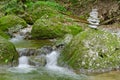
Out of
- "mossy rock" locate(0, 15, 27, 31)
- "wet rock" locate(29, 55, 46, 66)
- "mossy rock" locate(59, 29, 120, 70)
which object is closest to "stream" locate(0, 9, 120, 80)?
"wet rock" locate(29, 55, 46, 66)

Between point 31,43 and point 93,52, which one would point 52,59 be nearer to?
point 93,52

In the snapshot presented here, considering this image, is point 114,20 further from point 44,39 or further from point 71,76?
point 71,76

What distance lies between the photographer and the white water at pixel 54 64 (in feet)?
27.9

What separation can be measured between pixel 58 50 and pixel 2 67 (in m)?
2.00

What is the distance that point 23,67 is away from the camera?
8898 millimetres

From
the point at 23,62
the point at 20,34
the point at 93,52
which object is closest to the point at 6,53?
the point at 23,62

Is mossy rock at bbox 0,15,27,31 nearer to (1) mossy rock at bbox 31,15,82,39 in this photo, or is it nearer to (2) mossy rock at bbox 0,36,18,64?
A: (1) mossy rock at bbox 31,15,82,39

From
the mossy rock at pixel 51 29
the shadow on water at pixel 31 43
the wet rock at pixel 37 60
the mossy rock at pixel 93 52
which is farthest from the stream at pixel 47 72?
the mossy rock at pixel 51 29

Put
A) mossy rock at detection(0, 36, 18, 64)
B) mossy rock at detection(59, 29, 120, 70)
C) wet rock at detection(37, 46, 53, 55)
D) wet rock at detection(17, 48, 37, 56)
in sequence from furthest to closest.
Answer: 1. wet rock at detection(37, 46, 53, 55)
2. wet rock at detection(17, 48, 37, 56)
3. mossy rock at detection(0, 36, 18, 64)
4. mossy rock at detection(59, 29, 120, 70)

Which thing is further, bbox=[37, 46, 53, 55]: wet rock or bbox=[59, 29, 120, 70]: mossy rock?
bbox=[37, 46, 53, 55]: wet rock

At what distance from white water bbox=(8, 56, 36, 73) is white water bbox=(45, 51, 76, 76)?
1.78 ft

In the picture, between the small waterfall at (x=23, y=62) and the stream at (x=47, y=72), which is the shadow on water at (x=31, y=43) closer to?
the stream at (x=47, y=72)

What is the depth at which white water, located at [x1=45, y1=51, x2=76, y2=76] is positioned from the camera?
8.50 meters

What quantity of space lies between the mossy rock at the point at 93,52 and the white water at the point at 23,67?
0.95m
